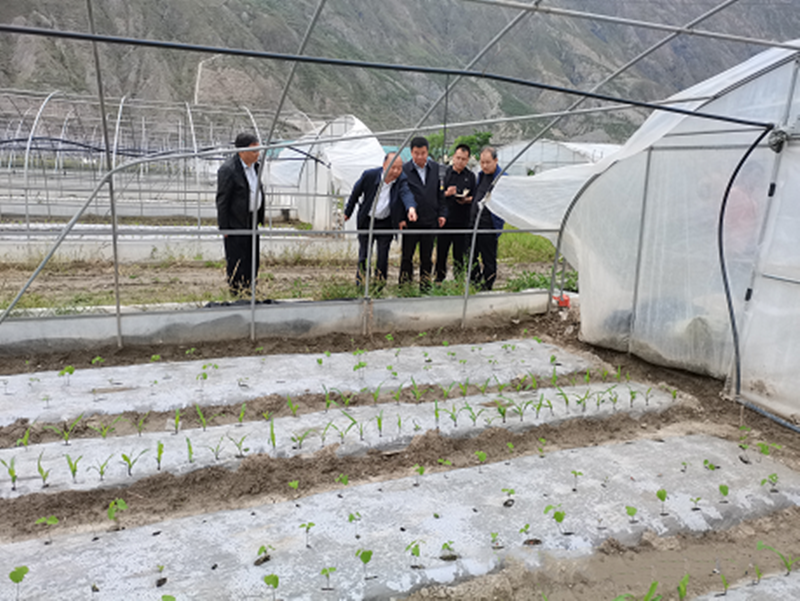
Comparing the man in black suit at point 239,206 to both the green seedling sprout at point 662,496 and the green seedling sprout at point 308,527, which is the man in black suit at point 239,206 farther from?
the green seedling sprout at point 662,496

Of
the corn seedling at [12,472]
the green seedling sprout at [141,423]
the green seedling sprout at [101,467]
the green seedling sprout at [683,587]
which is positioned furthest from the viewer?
the green seedling sprout at [141,423]

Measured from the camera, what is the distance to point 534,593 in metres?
2.52

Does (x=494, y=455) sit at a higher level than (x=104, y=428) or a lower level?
lower

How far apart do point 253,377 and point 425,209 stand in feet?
9.41

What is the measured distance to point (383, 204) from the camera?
6129 mm

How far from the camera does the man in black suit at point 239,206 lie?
5414 millimetres

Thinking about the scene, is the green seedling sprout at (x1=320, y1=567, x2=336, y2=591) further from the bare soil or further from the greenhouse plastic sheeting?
the greenhouse plastic sheeting

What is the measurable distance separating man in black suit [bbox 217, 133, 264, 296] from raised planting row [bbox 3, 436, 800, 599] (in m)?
2.85

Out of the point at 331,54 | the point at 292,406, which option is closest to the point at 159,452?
the point at 292,406

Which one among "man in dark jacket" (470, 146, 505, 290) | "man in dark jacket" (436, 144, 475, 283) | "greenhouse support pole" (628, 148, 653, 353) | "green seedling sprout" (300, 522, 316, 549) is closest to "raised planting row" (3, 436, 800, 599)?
"green seedling sprout" (300, 522, 316, 549)

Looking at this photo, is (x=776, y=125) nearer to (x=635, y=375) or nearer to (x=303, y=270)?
(x=635, y=375)

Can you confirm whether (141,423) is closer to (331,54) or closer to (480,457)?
(480,457)

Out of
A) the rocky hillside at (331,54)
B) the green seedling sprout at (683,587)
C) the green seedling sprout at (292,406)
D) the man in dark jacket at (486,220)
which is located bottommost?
the green seedling sprout at (683,587)

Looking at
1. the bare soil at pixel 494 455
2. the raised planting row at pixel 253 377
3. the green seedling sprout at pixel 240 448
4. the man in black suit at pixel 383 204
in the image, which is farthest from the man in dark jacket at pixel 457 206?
the green seedling sprout at pixel 240 448
